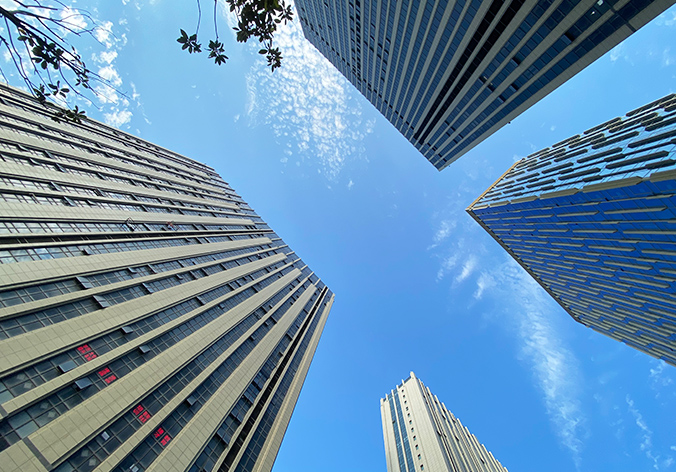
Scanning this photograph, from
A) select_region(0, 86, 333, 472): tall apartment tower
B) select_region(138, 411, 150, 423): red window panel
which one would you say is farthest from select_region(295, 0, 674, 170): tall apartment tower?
select_region(138, 411, 150, 423): red window panel

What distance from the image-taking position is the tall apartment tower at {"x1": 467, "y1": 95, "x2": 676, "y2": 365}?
Answer: 3434 centimetres

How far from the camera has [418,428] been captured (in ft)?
253

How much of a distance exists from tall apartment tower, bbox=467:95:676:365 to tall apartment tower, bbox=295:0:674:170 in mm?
14654

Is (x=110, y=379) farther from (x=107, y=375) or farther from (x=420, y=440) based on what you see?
(x=420, y=440)

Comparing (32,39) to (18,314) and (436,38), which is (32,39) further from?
(436,38)

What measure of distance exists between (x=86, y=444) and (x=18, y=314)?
35.6 ft

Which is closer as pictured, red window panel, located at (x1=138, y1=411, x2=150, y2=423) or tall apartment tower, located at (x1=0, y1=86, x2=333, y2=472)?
tall apartment tower, located at (x1=0, y1=86, x2=333, y2=472)

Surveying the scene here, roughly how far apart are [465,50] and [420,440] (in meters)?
86.4

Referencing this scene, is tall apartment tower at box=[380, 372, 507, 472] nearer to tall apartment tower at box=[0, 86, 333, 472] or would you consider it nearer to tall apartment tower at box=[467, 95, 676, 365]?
tall apartment tower at box=[0, 86, 333, 472]

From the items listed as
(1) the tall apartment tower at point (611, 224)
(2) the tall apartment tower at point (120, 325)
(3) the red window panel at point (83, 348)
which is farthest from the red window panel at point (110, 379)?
(1) the tall apartment tower at point (611, 224)

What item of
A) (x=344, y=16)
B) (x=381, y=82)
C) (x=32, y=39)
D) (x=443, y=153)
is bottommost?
(x=443, y=153)

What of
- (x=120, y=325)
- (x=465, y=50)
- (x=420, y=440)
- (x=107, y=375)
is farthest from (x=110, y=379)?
(x=420, y=440)

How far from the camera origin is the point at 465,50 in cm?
4609

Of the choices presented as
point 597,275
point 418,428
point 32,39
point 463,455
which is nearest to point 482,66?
point 597,275
